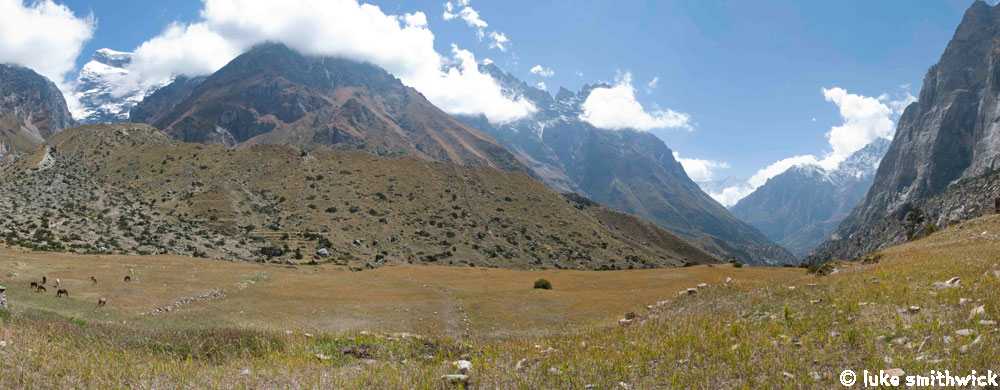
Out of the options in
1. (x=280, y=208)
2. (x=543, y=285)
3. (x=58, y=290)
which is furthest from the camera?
(x=280, y=208)

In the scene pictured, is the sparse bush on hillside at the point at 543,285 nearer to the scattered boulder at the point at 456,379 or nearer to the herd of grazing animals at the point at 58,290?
the herd of grazing animals at the point at 58,290

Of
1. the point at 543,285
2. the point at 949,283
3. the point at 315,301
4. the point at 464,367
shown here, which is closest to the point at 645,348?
the point at 464,367

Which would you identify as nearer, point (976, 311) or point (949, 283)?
point (976, 311)

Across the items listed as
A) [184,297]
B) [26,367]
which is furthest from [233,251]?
[26,367]

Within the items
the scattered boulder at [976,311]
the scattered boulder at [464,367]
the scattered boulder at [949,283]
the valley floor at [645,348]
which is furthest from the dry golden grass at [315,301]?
the scattered boulder at [976,311]

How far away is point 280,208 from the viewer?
13250 cm

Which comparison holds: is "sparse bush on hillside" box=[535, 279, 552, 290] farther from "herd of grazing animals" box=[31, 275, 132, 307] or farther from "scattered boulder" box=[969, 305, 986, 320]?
"scattered boulder" box=[969, 305, 986, 320]

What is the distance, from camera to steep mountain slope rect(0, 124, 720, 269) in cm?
9081

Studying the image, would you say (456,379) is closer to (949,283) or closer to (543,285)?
(949,283)

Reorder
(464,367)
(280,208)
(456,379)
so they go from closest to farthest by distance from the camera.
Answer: (456,379) < (464,367) < (280,208)

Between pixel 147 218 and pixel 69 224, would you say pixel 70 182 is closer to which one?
pixel 147 218

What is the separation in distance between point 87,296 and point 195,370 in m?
29.4

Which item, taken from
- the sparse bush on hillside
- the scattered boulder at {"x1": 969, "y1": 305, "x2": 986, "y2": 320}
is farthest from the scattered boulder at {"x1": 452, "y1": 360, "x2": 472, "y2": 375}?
the sparse bush on hillside

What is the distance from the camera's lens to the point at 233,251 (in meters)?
90.2
